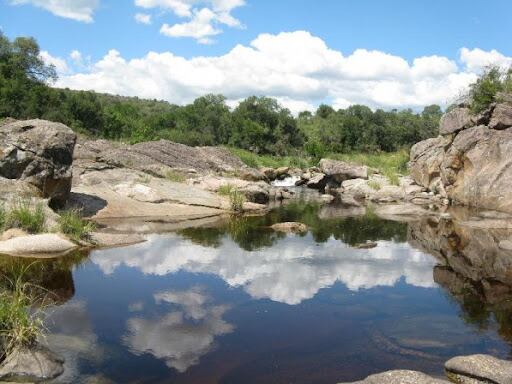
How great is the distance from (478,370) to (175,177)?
92.8ft

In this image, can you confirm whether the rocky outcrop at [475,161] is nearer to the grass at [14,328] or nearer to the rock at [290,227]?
the rock at [290,227]

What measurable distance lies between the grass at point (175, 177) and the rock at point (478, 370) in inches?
1046

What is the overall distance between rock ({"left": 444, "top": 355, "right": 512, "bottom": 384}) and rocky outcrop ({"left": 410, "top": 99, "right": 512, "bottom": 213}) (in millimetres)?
21965

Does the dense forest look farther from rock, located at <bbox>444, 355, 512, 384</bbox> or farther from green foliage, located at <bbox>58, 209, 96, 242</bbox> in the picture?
rock, located at <bbox>444, 355, 512, 384</bbox>

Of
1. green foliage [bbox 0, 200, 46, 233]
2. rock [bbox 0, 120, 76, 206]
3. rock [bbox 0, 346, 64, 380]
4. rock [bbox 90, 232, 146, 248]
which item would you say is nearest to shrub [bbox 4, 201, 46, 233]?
green foliage [bbox 0, 200, 46, 233]

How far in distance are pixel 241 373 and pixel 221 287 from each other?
5626 millimetres

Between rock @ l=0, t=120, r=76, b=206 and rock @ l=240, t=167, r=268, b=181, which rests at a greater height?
rock @ l=0, t=120, r=76, b=206

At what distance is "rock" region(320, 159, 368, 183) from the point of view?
47.6 metres

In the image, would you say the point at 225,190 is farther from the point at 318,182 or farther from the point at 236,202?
the point at 318,182

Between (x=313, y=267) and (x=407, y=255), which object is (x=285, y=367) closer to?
(x=313, y=267)

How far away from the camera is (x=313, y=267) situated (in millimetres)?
18078

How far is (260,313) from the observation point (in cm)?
1313

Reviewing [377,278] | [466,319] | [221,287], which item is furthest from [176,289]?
[466,319]

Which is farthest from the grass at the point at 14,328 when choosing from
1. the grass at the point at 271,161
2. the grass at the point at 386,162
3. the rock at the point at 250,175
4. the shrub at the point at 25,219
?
the grass at the point at 271,161
